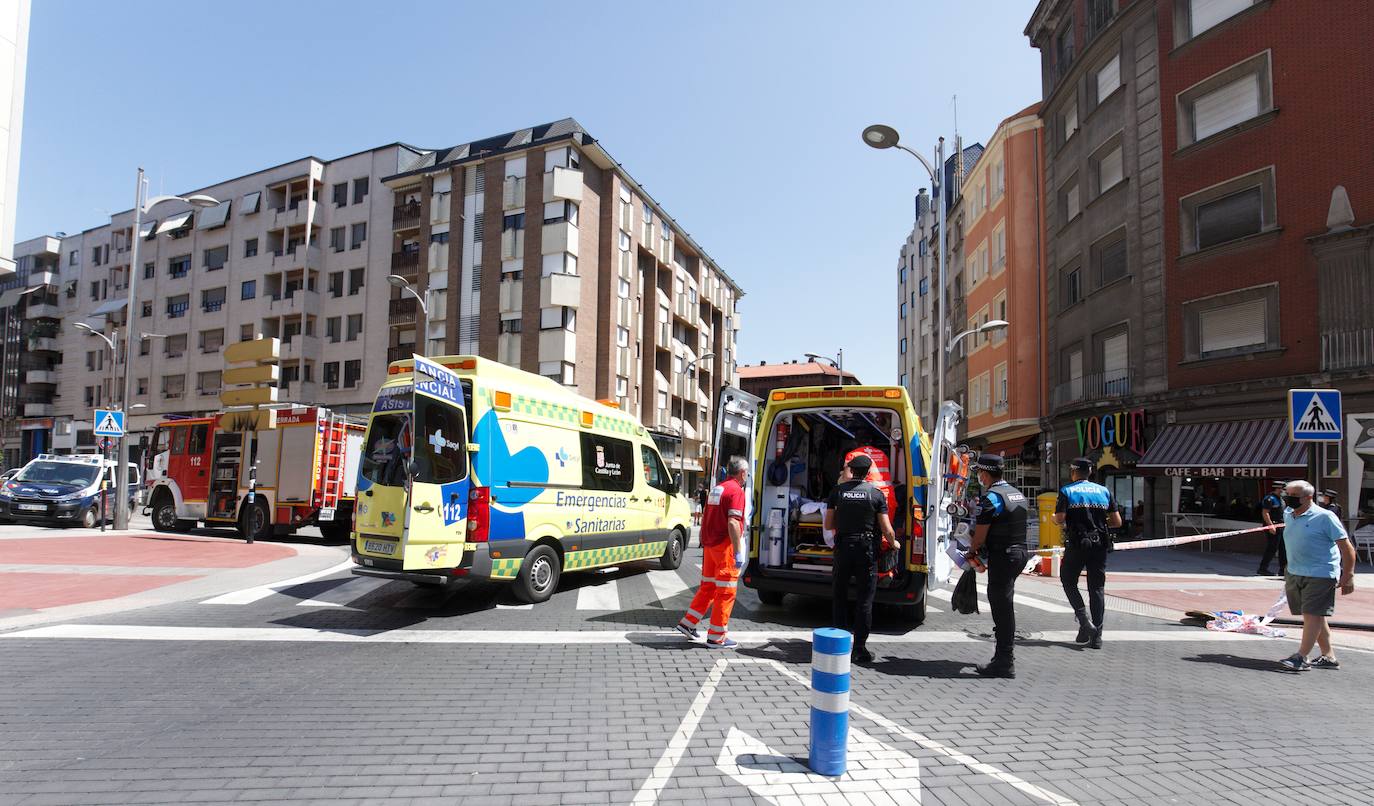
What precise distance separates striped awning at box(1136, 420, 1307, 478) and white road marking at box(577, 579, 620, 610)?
14928 millimetres

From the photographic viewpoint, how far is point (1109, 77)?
22484 millimetres

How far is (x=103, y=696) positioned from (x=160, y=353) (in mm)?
50447

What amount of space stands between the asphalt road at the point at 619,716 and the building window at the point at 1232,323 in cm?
1310

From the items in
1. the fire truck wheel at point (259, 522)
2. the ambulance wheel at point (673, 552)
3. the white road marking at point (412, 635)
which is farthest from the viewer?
the fire truck wheel at point (259, 522)

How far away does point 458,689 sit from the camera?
514 cm

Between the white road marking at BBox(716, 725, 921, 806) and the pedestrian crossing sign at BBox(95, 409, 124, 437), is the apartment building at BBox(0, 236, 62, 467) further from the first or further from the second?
the white road marking at BBox(716, 725, 921, 806)

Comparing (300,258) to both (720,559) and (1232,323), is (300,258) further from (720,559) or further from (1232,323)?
(1232,323)

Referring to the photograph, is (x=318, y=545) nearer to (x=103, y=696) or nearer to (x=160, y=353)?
(x=103, y=696)

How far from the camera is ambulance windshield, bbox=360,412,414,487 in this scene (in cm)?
769

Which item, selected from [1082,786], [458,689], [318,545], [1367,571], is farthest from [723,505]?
[1367,571]

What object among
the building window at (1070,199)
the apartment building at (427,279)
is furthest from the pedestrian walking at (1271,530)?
the apartment building at (427,279)

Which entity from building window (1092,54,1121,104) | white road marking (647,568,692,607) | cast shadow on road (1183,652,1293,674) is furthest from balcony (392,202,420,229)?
cast shadow on road (1183,652,1293,674)

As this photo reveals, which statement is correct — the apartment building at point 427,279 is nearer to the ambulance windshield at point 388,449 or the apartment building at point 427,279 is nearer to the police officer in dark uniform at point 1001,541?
the ambulance windshield at point 388,449

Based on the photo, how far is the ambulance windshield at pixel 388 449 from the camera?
7.69 metres
